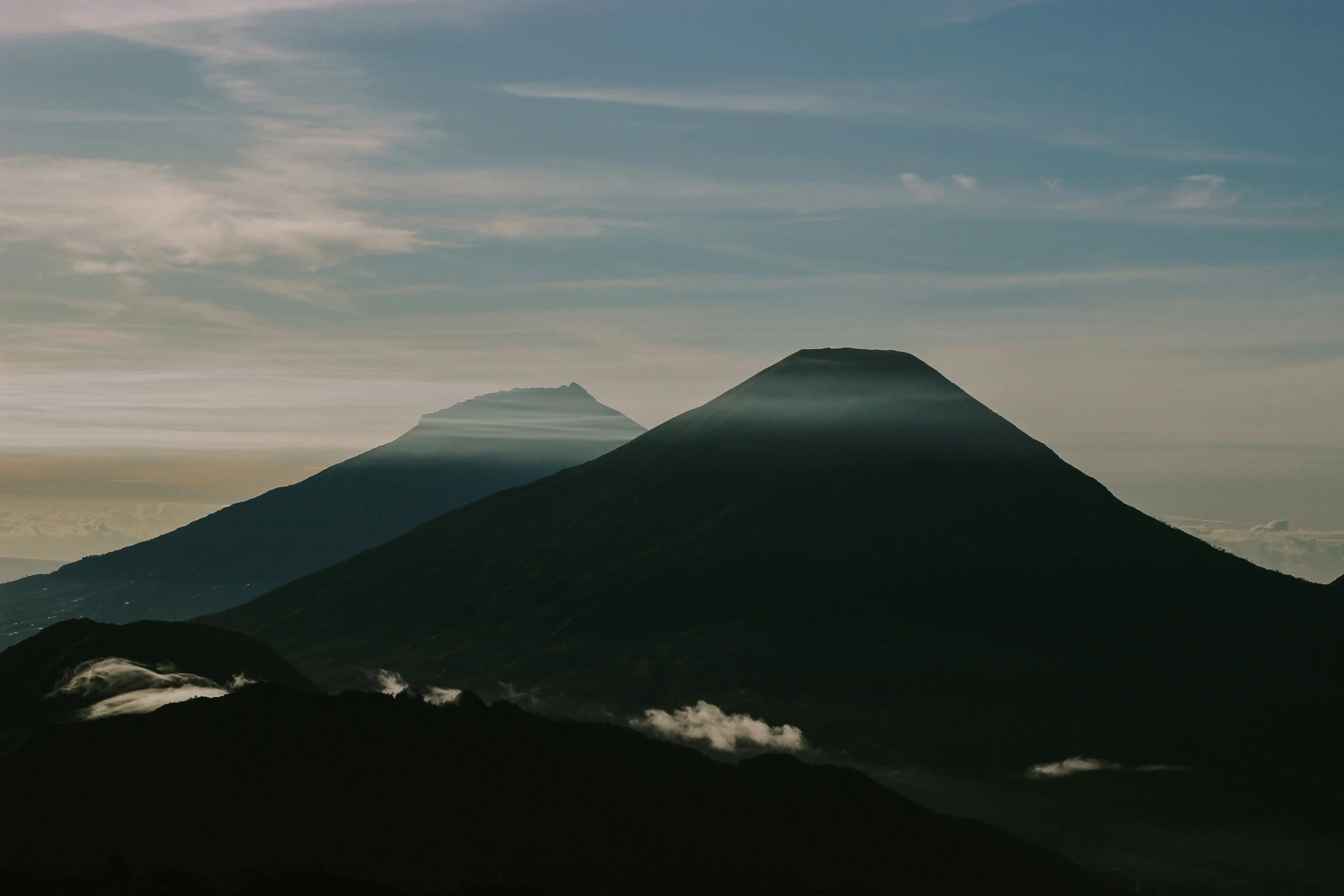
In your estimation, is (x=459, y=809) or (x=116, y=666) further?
(x=116, y=666)

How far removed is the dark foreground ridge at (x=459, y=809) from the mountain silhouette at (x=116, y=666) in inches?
1058

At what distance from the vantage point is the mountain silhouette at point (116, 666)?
14775 cm

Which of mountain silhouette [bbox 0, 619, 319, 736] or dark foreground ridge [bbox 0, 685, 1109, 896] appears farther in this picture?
mountain silhouette [bbox 0, 619, 319, 736]

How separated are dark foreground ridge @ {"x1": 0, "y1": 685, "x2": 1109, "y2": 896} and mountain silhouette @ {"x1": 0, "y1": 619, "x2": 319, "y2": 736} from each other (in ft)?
88.2

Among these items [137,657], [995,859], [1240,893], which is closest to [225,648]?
[137,657]

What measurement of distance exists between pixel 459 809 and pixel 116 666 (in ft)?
217

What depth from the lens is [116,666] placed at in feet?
515

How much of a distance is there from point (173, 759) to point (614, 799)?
34.4 meters

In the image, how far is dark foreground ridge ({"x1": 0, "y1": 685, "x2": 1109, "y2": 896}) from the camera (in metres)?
98.5

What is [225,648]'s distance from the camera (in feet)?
596

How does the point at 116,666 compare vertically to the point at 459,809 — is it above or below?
above

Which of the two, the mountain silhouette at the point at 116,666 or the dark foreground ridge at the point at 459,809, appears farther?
the mountain silhouette at the point at 116,666

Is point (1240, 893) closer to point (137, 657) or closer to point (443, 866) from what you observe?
point (443, 866)

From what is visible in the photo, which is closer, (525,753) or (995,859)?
(525,753)
